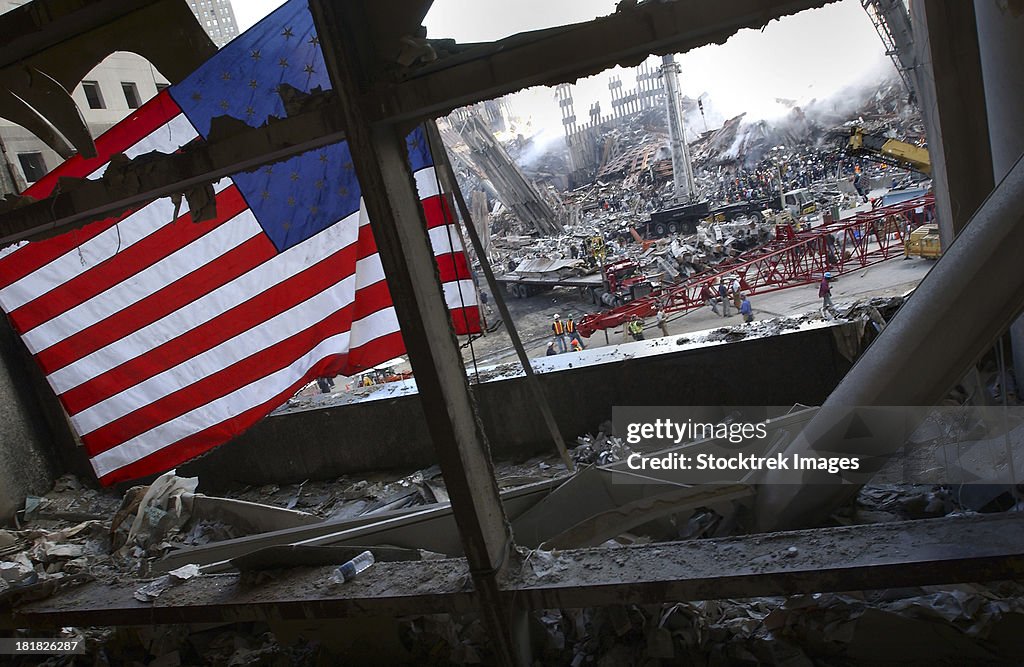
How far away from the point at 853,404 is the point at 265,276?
304cm

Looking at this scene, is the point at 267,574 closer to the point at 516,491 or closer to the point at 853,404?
the point at 516,491

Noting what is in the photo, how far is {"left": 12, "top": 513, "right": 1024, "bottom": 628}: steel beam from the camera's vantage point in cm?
215

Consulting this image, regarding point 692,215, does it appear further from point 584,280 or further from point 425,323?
point 425,323

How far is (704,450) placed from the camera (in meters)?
3.76

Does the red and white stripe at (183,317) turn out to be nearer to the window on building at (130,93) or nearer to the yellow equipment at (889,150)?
the window on building at (130,93)

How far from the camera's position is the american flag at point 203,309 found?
351 centimetres

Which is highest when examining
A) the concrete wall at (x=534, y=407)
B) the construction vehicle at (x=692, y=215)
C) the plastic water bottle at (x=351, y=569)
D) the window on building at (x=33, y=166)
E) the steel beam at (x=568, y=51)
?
the window on building at (x=33, y=166)

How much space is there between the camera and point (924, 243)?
35.9 ft

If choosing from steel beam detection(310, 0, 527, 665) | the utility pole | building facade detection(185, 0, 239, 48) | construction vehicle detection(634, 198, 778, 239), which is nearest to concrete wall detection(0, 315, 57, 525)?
steel beam detection(310, 0, 527, 665)

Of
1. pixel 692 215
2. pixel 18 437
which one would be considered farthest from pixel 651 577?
pixel 692 215

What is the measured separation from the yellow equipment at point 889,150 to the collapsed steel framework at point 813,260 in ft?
4.79

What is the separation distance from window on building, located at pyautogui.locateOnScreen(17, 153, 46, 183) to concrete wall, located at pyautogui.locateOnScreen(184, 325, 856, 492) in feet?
16.3

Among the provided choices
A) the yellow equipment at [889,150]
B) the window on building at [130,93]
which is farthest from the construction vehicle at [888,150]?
the window on building at [130,93]

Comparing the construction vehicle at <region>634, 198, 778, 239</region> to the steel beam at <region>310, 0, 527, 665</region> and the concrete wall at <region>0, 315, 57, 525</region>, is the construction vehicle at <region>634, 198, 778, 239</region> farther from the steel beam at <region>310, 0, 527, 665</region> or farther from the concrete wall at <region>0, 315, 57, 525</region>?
the steel beam at <region>310, 0, 527, 665</region>
